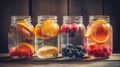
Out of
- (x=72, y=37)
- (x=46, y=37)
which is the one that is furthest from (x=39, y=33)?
(x=72, y=37)

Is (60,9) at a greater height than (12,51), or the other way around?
(60,9)

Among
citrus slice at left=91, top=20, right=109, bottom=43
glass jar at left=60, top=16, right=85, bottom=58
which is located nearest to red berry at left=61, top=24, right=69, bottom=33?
glass jar at left=60, top=16, right=85, bottom=58

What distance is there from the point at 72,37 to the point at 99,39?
0.11 m

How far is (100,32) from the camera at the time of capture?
58.4 inches

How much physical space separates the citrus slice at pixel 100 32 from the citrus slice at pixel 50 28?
15cm

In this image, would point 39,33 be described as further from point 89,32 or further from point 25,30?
point 89,32

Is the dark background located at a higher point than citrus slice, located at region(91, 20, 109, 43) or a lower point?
higher

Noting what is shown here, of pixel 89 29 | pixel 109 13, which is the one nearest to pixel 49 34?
pixel 89 29

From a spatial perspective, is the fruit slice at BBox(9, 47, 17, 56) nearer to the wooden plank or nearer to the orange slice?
the orange slice

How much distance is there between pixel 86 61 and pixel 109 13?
29 centimetres

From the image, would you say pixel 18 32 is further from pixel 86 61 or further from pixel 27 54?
pixel 86 61

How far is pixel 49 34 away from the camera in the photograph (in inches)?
58.8

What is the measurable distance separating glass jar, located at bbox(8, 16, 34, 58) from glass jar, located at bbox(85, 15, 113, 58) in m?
0.23

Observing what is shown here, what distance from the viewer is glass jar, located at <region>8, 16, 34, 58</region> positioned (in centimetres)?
150
